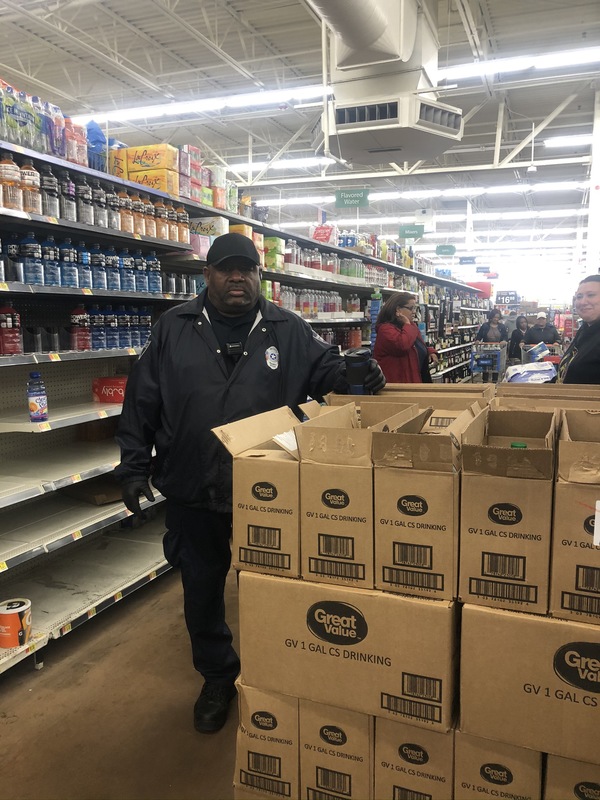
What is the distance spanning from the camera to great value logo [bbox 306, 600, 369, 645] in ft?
4.47

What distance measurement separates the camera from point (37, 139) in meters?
2.92

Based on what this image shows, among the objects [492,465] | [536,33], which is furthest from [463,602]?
[536,33]

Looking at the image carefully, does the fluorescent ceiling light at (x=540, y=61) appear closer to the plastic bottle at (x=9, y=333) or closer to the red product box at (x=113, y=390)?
the red product box at (x=113, y=390)

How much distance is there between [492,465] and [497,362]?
11.6 meters

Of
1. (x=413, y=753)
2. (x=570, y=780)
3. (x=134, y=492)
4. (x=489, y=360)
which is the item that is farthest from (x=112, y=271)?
(x=489, y=360)

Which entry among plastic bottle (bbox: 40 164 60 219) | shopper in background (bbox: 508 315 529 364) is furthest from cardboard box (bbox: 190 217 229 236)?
shopper in background (bbox: 508 315 529 364)

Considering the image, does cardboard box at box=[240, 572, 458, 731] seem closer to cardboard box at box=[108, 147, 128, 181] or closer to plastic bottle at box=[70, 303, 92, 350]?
plastic bottle at box=[70, 303, 92, 350]

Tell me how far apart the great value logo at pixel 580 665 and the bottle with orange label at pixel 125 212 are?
120 inches

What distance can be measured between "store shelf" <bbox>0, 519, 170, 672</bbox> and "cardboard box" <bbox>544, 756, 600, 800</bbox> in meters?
2.31

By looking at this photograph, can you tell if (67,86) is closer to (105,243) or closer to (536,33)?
(536,33)

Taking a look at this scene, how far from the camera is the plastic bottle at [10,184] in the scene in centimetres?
262

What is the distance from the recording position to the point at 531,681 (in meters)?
1.23

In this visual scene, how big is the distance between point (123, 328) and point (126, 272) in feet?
1.09

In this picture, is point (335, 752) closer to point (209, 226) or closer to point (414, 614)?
point (414, 614)
